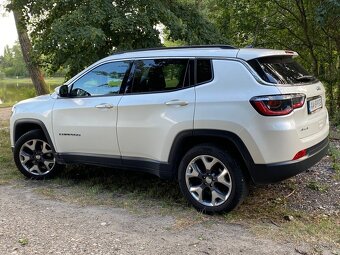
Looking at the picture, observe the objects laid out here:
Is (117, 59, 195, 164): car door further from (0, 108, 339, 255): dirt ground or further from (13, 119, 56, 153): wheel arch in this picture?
(13, 119, 56, 153): wheel arch

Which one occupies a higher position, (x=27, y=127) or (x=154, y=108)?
(x=154, y=108)

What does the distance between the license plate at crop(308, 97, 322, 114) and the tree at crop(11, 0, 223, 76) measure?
13.2 feet

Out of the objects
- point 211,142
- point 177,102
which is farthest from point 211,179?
point 177,102

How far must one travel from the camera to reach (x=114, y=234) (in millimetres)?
3957

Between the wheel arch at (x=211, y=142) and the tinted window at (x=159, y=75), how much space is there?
1.88ft

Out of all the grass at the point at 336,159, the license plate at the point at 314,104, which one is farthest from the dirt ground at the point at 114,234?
the grass at the point at 336,159

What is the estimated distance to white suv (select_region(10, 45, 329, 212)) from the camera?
4.05m

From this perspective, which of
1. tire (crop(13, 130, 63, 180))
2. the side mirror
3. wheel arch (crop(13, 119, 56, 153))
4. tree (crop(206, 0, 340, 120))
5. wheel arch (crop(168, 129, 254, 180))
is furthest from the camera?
tree (crop(206, 0, 340, 120))

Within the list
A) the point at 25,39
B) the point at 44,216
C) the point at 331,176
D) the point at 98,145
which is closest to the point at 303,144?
the point at 331,176

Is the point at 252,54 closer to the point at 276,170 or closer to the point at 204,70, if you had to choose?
the point at 204,70

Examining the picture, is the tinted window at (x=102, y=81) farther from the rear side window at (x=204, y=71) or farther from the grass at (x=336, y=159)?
the grass at (x=336, y=159)

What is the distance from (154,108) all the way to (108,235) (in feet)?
4.86

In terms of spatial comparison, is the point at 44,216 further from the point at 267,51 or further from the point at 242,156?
the point at 267,51

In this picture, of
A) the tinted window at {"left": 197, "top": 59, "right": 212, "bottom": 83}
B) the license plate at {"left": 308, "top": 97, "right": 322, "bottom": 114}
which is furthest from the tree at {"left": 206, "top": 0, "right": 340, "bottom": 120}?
the tinted window at {"left": 197, "top": 59, "right": 212, "bottom": 83}
